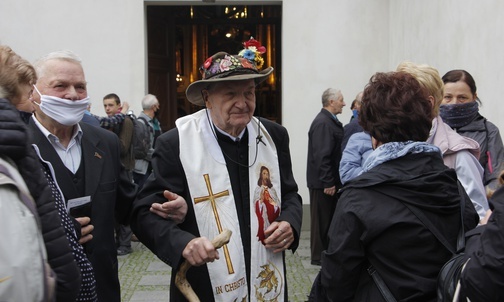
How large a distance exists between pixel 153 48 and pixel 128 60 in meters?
1.04

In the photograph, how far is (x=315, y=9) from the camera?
28.6 ft

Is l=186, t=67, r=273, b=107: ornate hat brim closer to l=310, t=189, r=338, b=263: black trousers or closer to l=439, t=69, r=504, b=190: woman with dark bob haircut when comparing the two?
l=439, t=69, r=504, b=190: woman with dark bob haircut

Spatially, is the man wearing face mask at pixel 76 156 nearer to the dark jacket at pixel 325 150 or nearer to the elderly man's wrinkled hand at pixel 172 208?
the elderly man's wrinkled hand at pixel 172 208

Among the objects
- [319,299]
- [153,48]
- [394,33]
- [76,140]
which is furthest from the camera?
[153,48]

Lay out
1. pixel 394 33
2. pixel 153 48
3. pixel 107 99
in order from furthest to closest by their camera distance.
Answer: pixel 153 48 < pixel 394 33 < pixel 107 99

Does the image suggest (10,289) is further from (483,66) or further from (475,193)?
(483,66)

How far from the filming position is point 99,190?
2.79m

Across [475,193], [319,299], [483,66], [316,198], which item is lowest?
[316,198]

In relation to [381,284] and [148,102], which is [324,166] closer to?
[148,102]

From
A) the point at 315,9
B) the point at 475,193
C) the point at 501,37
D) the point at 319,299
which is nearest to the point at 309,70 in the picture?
the point at 315,9

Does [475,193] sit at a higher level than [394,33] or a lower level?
lower

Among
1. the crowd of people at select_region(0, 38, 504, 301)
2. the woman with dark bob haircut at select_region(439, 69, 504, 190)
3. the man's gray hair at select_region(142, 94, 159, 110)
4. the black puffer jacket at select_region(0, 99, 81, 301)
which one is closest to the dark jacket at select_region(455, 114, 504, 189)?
the woman with dark bob haircut at select_region(439, 69, 504, 190)

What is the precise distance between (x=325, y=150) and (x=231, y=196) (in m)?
4.30

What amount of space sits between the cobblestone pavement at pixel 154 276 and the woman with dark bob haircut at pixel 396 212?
3.52 m
